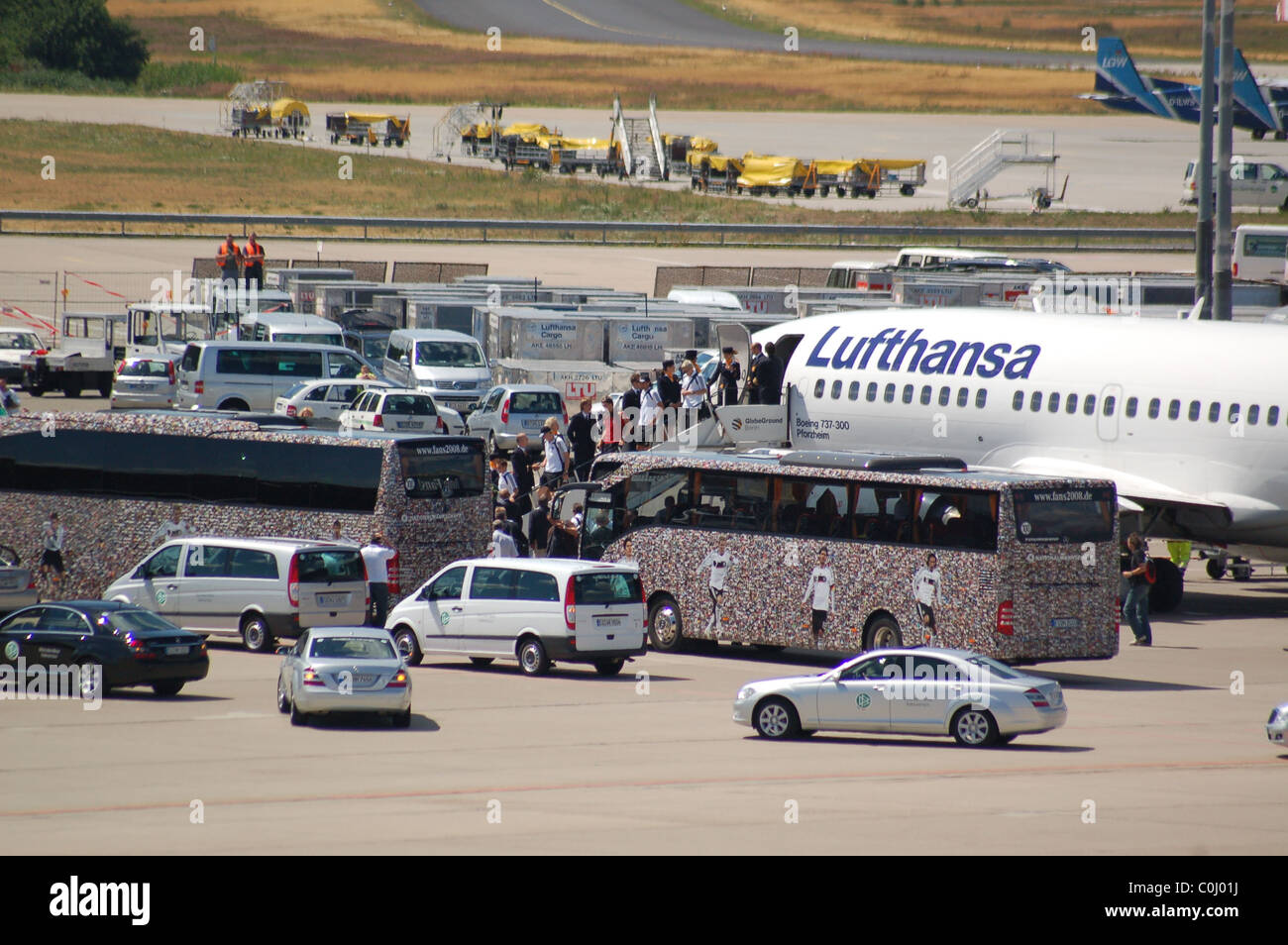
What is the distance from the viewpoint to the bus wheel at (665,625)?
94.5ft

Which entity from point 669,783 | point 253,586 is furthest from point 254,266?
point 669,783

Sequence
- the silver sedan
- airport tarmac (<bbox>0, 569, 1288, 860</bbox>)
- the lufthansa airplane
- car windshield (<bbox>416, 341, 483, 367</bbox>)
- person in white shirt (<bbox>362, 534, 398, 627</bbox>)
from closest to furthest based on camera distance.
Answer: airport tarmac (<bbox>0, 569, 1288, 860</bbox>), the silver sedan, person in white shirt (<bbox>362, 534, 398, 627</bbox>), the lufthansa airplane, car windshield (<bbox>416, 341, 483, 367</bbox>)

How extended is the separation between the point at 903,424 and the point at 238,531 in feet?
41.1

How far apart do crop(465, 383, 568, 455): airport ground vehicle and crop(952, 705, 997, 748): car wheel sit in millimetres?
21030

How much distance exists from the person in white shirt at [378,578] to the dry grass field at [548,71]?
9634 cm

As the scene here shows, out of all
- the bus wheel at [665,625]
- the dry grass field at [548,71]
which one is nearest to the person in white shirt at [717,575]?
the bus wheel at [665,625]

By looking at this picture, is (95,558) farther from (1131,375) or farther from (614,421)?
(1131,375)

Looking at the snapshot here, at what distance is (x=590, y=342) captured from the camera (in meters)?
45.6

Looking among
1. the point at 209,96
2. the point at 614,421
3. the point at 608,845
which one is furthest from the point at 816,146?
the point at 608,845

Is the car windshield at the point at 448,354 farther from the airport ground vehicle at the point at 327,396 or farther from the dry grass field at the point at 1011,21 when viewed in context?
the dry grass field at the point at 1011,21

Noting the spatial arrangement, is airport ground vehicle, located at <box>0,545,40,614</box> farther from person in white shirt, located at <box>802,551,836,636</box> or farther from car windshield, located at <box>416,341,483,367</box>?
car windshield, located at <box>416,341,483,367</box>

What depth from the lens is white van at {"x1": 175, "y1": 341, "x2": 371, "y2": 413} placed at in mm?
44375

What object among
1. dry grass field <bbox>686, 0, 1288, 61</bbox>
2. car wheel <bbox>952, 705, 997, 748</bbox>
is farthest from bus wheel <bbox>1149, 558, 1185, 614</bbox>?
dry grass field <bbox>686, 0, 1288, 61</bbox>

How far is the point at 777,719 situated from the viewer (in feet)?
70.6
